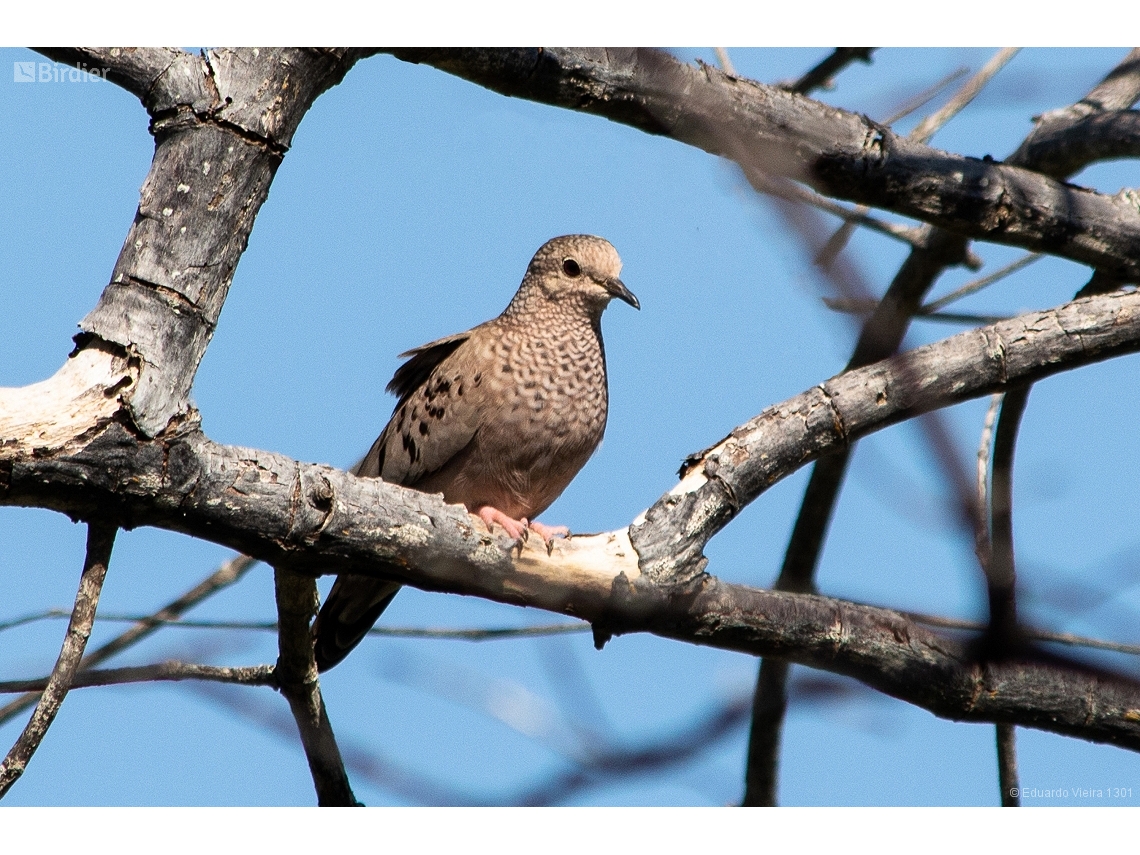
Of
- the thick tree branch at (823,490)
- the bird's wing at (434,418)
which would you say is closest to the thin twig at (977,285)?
the thick tree branch at (823,490)

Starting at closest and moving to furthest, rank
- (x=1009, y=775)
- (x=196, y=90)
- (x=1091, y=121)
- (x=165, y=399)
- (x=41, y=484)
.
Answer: (x=41, y=484) < (x=165, y=399) < (x=196, y=90) < (x=1009, y=775) < (x=1091, y=121)

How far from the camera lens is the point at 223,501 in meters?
3.04

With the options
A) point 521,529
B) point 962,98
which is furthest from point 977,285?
point 521,529

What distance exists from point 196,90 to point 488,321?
2439 mm

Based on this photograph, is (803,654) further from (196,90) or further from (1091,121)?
(1091,121)

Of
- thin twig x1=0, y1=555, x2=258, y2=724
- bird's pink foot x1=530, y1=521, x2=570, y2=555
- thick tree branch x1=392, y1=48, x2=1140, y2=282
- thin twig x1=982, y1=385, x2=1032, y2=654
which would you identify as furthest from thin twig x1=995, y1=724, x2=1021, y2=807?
thin twig x1=0, y1=555, x2=258, y2=724

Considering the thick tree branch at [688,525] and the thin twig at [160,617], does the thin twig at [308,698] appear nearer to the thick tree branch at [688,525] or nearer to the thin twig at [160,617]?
the thin twig at [160,617]

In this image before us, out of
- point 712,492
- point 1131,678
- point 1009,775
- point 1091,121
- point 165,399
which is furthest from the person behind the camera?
point 1091,121

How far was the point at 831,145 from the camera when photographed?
475 centimetres

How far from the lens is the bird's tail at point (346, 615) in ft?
15.8

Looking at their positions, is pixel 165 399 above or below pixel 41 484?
above

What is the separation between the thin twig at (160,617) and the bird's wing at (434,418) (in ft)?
2.49

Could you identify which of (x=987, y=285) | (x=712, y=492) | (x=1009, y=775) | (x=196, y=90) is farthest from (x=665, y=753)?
(x=987, y=285)

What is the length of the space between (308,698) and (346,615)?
61 cm
